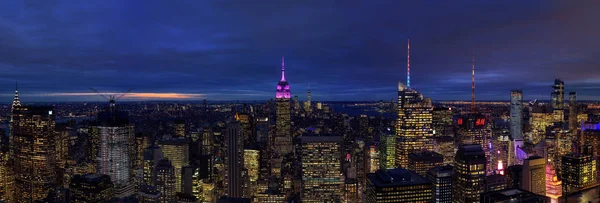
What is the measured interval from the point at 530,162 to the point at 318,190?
27295 mm

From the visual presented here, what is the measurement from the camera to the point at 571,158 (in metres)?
59.9

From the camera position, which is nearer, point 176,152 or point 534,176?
point 534,176

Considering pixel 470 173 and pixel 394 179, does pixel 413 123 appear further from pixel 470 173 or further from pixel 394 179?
pixel 394 179

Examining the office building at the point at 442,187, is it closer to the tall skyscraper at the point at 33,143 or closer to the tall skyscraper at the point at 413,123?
the tall skyscraper at the point at 413,123

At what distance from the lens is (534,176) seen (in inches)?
2190

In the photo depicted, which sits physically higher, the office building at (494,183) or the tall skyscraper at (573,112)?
the tall skyscraper at (573,112)

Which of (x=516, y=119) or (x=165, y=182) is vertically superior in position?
(x=516, y=119)

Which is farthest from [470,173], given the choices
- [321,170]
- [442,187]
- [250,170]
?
[250,170]

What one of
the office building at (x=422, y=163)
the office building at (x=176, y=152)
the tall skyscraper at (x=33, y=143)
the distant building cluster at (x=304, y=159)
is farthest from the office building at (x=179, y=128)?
the office building at (x=422, y=163)

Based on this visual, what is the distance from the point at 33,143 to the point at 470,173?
208 ft

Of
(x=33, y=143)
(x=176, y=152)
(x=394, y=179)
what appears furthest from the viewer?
(x=176, y=152)

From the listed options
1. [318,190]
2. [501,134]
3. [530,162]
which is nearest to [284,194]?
[318,190]

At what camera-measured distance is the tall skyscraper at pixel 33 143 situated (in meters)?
→ 66.3

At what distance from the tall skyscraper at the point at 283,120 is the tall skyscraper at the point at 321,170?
2545 cm
